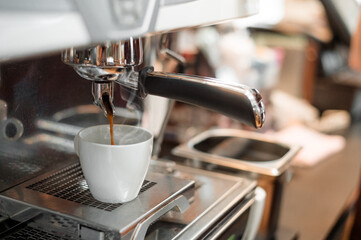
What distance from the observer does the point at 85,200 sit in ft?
1.83

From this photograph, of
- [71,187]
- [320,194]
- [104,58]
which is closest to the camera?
[104,58]

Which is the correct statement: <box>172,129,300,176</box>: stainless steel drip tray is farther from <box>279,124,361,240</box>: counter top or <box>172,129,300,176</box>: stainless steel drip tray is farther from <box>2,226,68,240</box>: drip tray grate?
<box>2,226,68,240</box>: drip tray grate

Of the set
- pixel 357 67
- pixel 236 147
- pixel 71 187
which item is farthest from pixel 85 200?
pixel 357 67

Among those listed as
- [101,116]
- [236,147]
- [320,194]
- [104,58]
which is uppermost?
[104,58]

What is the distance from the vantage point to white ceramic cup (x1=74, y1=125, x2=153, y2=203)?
53 cm

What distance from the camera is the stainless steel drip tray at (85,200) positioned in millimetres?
512

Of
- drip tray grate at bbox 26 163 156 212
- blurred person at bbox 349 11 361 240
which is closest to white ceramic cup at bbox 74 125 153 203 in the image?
drip tray grate at bbox 26 163 156 212

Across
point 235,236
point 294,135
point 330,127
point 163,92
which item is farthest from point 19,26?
point 330,127

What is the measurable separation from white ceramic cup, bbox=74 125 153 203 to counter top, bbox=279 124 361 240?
0.49 m

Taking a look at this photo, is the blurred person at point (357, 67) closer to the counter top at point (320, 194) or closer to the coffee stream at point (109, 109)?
the counter top at point (320, 194)

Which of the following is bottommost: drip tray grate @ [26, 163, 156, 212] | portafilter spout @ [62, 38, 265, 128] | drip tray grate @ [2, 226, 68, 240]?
drip tray grate @ [2, 226, 68, 240]

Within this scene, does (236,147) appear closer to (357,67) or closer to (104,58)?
(357,67)

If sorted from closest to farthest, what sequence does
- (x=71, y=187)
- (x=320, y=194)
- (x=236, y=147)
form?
(x=71, y=187) < (x=236, y=147) < (x=320, y=194)

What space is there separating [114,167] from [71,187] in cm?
10
